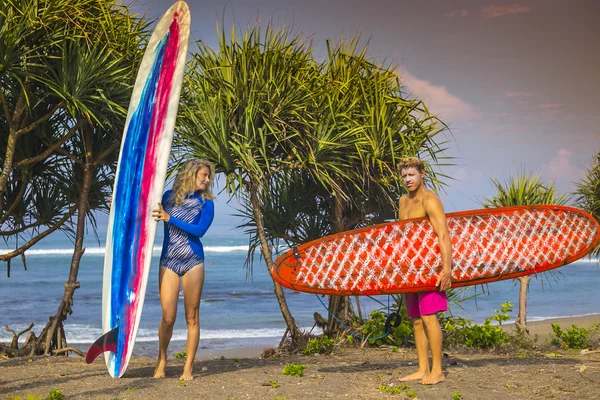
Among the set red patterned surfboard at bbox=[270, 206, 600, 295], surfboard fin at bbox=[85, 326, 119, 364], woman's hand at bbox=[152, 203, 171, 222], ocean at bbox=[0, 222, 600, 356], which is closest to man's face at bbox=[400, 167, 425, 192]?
red patterned surfboard at bbox=[270, 206, 600, 295]

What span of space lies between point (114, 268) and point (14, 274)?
24878mm

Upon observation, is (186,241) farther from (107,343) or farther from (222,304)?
(222,304)

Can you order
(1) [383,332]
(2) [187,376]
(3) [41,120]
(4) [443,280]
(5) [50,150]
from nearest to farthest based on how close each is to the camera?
1. (4) [443,280]
2. (2) [187,376]
3. (3) [41,120]
4. (5) [50,150]
5. (1) [383,332]

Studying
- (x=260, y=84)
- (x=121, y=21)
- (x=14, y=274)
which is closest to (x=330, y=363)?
(x=260, y=84)

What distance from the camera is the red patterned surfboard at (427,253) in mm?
4633

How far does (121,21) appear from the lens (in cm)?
622

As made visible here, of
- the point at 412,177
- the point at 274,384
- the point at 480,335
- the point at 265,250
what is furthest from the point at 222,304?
the point at 412,177

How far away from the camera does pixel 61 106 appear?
601 cm

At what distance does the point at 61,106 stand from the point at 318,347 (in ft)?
10.6

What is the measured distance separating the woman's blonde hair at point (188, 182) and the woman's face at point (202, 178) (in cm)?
2

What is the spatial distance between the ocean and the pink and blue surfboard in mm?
2976

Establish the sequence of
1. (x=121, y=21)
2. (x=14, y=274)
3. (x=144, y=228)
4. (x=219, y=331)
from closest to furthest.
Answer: (x=144, y=228), (x=121, y=21), (x=219, y=331), (x=14, y=274)

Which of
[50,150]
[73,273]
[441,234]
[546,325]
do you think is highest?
[50,150]

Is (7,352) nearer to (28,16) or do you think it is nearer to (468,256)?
(28,16)
